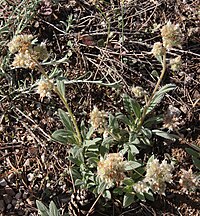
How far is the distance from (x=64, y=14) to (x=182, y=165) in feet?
4.28

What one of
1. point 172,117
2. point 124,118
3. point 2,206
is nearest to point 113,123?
point 124,118

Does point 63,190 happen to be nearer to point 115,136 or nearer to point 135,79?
point 115,136

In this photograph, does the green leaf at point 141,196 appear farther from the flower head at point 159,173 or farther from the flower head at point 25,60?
the flower head at point 25,60

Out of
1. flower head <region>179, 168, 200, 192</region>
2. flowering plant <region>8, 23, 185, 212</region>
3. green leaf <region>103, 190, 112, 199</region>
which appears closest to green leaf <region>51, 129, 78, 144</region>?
flowering plant <region>8, 23, 185, 212</region>

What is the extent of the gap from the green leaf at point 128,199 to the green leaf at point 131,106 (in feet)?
1.42

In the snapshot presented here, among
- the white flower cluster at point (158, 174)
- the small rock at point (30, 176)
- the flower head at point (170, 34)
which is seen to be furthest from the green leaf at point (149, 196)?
the flower head at point (170, 34)

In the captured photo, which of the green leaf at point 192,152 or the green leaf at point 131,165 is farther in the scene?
the green leaf at point 192,152

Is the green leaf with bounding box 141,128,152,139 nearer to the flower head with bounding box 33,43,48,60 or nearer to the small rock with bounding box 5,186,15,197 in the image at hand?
the flower head with bounding box 33,43,48,60

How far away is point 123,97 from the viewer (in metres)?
2.43

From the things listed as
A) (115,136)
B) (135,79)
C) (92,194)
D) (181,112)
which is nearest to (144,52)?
(135,79)

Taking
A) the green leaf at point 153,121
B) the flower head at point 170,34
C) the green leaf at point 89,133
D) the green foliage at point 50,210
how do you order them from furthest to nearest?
the green leaf at point 153,121 < the green leaf at point 89,133 < the green foliage at point 50,210 < the flower head at point 170,34

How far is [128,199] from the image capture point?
7.25 feet

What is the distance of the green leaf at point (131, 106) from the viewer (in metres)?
2.37

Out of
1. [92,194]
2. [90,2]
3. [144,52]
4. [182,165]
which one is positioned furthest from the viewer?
[90,2]
